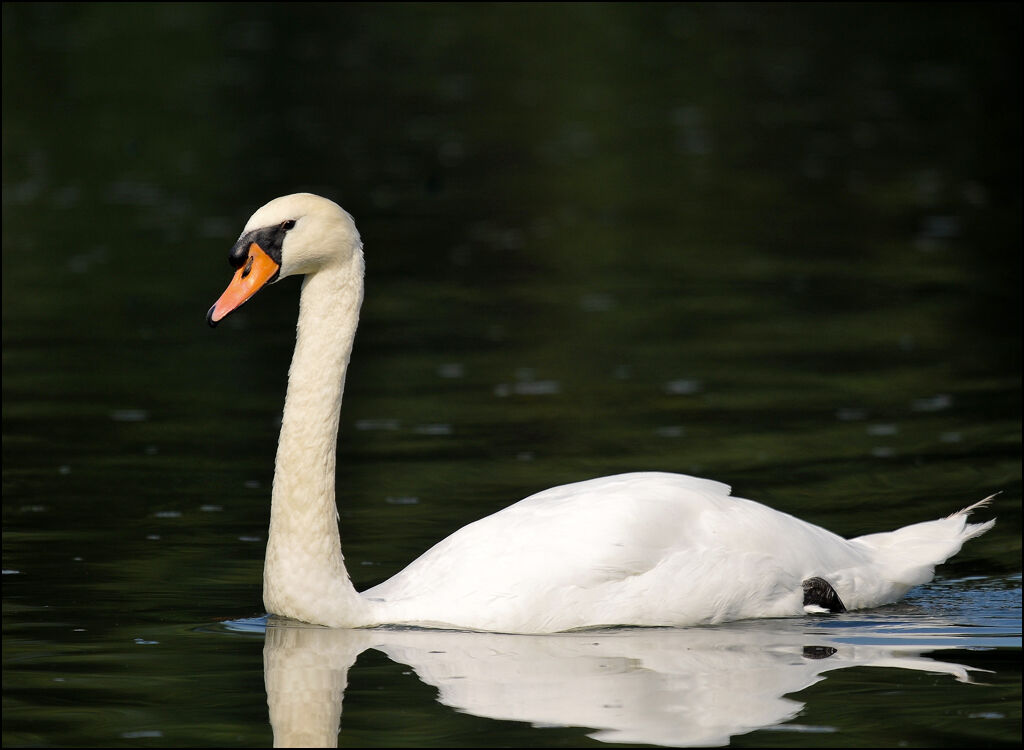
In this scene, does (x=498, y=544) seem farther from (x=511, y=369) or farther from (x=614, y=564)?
(x=511, y=369)

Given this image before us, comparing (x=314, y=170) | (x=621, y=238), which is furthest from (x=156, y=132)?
(x=621, y=238)

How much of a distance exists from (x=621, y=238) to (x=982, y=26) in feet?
81.9

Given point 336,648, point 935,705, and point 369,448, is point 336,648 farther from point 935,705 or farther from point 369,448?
point 369,448

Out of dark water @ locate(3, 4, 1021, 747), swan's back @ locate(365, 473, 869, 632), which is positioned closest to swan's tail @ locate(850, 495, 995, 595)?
dark water @ locate(3, 4, 1021, 747)

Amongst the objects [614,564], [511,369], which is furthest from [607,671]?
[511,369]

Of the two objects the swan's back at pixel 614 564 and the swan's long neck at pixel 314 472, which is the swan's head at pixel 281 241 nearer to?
the swan's long neck at pixel 314 472

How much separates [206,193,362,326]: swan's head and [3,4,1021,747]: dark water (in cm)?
158

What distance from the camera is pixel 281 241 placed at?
8.49m

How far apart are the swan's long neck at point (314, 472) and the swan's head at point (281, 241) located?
0.21m

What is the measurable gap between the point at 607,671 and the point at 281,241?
230 cm

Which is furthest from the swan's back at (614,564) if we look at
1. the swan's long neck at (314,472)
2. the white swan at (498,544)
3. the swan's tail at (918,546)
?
the swan's tail at (918,546)

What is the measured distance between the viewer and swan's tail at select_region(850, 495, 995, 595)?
9.41 m

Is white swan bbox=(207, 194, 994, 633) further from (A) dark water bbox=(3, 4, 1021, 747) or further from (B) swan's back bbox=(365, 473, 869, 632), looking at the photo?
(A) dark water bbox=(3, 4, 1021, 747)

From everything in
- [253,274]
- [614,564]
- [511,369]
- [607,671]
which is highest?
→ [511,369]
